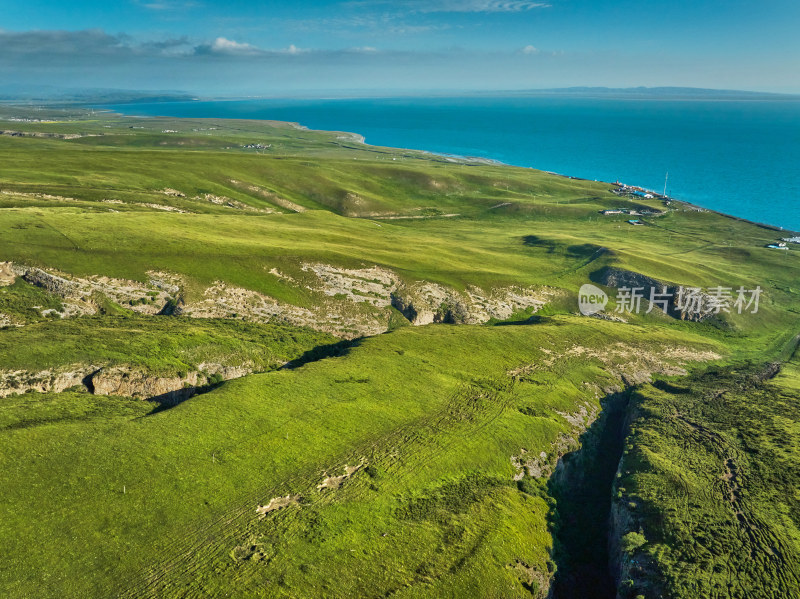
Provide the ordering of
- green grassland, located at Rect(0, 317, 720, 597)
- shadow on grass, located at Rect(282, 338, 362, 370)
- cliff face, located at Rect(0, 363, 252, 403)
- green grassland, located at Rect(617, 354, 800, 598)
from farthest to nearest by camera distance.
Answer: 1. shadow on grass, located at Rect(282, 338, 362, 370)
2. cliff face, located at Rect(0, 363, 252, 403)
3. green grassland, located at Rect(617, 354, 800, 598)
4. green grassland, located at Rect(0, 317, 720, 597)

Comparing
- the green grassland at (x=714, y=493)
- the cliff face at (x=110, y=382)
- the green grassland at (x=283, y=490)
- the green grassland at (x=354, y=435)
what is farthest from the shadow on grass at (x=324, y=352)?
the green grassland at (x=714, y=493)

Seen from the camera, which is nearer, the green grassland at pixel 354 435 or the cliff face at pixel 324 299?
the green grassland at pixel 354 435

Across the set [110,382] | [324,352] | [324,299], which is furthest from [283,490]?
[324,299]

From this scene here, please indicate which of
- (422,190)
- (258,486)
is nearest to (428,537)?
(258,486)

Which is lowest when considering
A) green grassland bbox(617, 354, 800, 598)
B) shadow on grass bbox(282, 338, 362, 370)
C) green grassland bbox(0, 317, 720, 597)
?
green grassland bbox(617, 354, 800, 598)

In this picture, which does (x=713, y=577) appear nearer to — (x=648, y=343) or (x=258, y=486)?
(x=258, y=486)

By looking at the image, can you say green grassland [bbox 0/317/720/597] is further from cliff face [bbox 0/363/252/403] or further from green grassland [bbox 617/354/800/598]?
green grassland [bbox 617/354/800/598]

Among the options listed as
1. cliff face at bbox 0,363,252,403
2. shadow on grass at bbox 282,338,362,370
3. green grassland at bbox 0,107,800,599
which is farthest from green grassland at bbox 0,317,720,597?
shadow on grass at bbox 282,338,362,370

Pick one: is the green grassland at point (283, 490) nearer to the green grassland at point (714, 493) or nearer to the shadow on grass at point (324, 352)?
the shadow on grass at point (324, 352)
